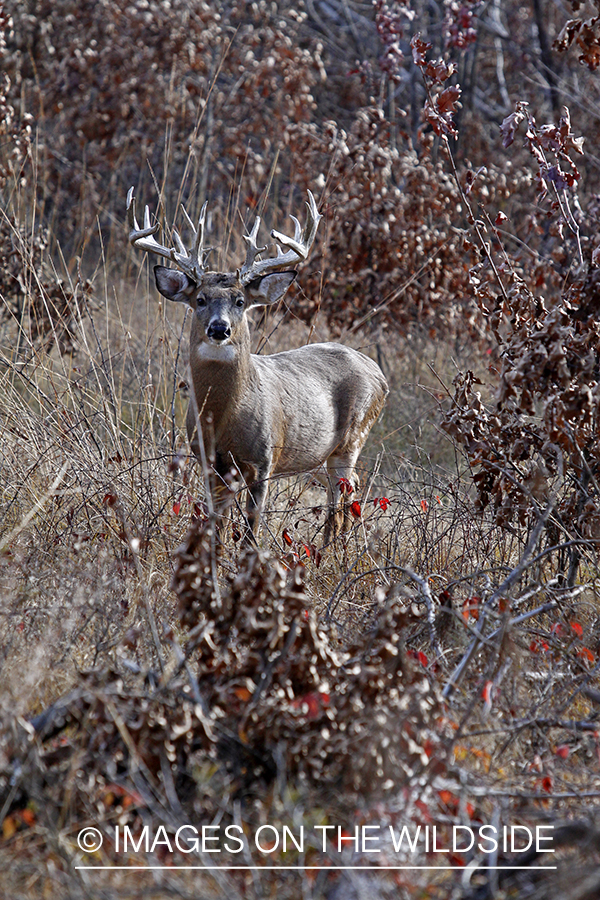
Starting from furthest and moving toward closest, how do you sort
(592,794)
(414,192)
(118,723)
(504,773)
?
(414,192) → (504,773) → (592,794) → (118,723)

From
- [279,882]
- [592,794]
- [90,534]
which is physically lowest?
[90,534]

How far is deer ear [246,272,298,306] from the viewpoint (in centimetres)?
536

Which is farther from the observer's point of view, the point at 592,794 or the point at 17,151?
the point at 17,151

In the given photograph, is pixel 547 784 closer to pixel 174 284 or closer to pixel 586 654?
pixel 586 654

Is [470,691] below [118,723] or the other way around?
below

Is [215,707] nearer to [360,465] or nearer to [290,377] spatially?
[290,377]

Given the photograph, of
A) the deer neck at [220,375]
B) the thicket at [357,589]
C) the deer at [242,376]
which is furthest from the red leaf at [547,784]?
the deer neck at [220,375]

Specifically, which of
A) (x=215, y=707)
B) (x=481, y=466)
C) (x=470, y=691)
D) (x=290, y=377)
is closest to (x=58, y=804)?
(x=215, y=707)

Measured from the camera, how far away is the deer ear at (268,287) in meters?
5.36

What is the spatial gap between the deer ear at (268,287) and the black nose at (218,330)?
45cm

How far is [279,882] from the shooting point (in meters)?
2.53

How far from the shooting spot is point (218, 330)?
196 inches

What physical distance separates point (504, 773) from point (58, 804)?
1424 mm
